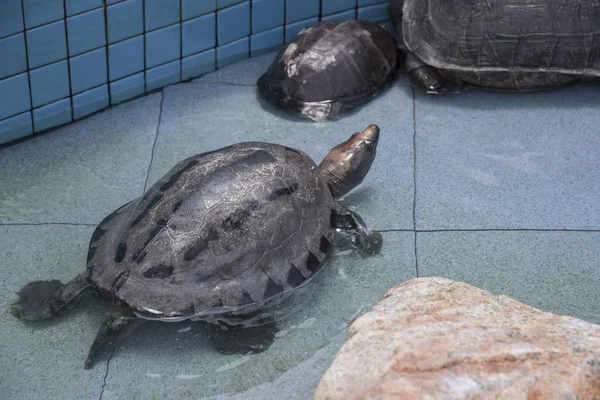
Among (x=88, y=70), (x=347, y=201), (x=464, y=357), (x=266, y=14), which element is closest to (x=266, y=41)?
(x=266, y=14)

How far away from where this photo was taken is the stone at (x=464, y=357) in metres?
2.18

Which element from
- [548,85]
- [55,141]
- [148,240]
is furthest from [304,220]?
[548,85]

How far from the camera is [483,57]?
4.58 meters

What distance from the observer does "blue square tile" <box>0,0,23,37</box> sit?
391 cm

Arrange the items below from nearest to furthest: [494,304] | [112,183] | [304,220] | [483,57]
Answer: [494,304] < [304,220] < [112,183] < [483,57]

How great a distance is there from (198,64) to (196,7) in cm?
34

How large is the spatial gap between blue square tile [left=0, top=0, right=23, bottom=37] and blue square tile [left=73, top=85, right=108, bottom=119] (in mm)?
508

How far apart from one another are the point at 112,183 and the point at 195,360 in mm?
1226

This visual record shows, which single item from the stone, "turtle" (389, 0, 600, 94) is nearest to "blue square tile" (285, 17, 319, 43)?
"turtle" (389, 0, 600, 94)

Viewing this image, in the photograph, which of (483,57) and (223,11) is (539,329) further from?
(223,11)

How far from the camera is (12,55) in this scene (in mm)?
4047

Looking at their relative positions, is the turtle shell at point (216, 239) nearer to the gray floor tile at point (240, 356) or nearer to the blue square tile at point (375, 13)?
the gray floor tile at point (240, 356)

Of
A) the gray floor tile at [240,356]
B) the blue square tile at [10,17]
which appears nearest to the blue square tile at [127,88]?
the blue square tile at [10,17]

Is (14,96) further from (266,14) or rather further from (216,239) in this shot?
(216,239)
